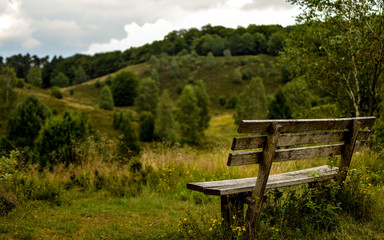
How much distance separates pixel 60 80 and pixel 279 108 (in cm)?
10759

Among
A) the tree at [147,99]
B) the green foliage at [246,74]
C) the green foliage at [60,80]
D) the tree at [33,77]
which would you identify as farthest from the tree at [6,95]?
the green foliage at [246,74]

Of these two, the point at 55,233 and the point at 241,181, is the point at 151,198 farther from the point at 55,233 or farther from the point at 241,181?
the point at 241,181

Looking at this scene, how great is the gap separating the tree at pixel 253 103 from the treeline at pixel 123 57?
230 ft

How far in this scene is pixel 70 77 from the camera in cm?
13050

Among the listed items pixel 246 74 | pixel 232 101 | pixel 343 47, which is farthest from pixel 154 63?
pixel 343 47

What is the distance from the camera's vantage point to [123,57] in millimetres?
142375

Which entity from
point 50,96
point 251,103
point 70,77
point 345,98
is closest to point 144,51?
point 70,77

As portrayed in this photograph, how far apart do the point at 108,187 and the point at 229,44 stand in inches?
5055

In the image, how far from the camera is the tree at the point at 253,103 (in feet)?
166

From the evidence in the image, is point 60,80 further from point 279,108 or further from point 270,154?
point 270,154

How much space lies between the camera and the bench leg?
363 cm

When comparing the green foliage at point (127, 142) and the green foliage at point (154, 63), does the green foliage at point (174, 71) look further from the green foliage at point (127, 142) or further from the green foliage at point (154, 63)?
the green foliage at point (127, 142)

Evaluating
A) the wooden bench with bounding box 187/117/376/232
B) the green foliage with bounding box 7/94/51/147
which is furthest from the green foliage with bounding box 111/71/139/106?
the wooden bench with bounding box 187/117/376/232

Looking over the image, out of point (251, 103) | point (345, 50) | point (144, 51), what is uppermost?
point (144, 51)
